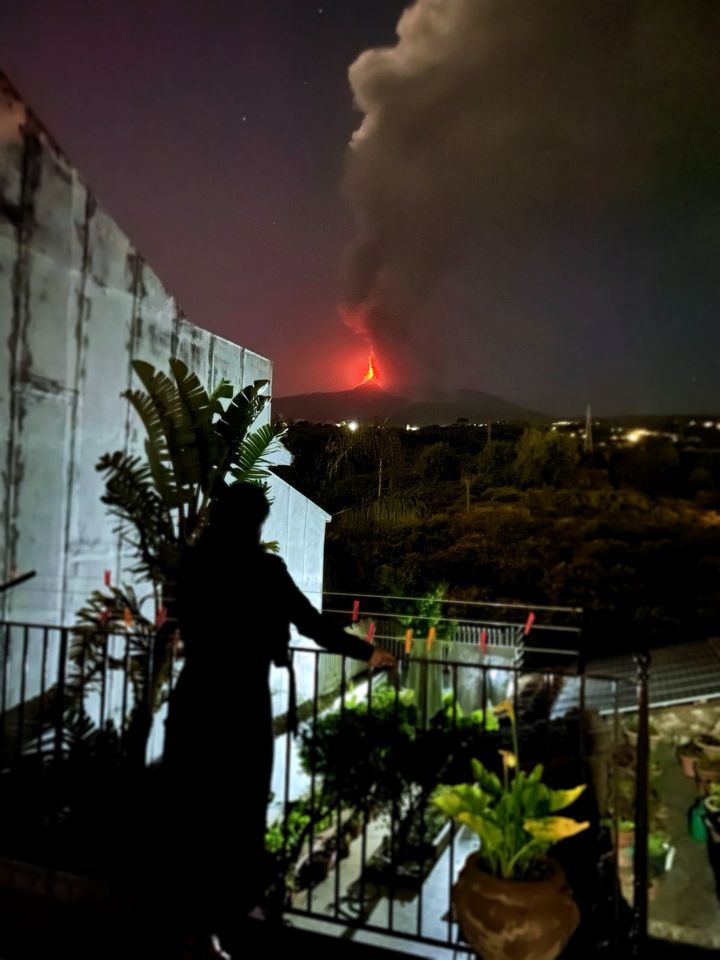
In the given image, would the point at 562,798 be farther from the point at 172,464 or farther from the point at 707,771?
the point at 707,771

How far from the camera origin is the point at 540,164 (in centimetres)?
698

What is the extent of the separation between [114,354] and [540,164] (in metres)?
5.78

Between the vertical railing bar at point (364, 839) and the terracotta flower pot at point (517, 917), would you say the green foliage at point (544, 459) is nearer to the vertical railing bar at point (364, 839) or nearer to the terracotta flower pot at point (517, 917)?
the vertical railing bar at point (364, 839)

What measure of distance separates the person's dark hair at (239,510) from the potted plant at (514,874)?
39.8 inches

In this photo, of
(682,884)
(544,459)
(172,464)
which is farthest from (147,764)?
(544,459)

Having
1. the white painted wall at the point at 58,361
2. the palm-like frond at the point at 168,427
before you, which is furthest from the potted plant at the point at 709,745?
the white painted wall at the point at 58,361

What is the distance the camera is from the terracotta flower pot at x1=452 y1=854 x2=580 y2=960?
5.72ft

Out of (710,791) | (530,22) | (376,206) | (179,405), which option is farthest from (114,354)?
(710,791)

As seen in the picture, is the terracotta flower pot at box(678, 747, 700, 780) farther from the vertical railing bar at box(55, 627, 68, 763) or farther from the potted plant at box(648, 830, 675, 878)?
the vertical railing bar at box(55, 627, 68, 763)

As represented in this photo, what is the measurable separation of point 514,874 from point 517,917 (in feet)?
0.45

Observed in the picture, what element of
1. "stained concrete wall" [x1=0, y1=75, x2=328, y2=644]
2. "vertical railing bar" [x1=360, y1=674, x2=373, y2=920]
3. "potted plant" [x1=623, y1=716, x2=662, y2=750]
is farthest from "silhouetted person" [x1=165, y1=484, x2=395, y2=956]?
"potted plant" [x1=623, y1=716, x2=662, y2=750]

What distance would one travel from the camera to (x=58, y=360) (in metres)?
2.67

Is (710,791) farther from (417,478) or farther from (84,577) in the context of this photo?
(417,478)

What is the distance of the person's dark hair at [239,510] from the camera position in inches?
85.0
